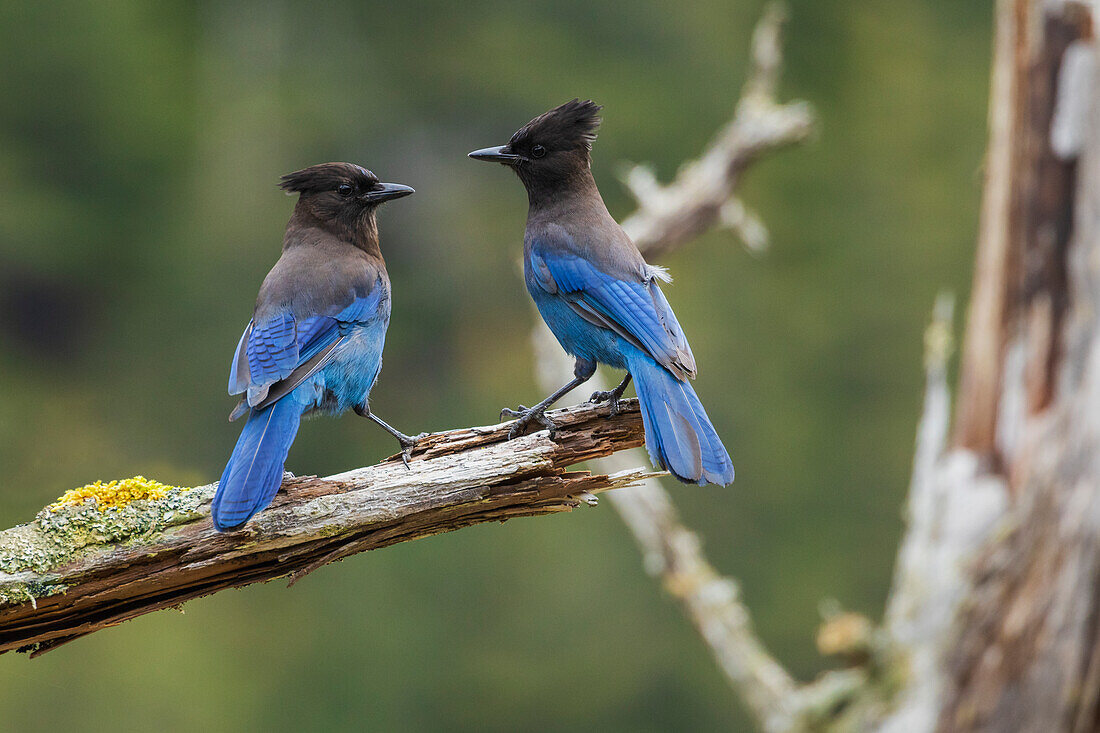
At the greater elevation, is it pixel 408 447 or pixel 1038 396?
pixel 1038 396

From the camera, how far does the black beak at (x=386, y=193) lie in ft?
14.8

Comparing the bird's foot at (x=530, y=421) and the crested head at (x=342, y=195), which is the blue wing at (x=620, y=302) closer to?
the bird's foot at (x=530, y=421)

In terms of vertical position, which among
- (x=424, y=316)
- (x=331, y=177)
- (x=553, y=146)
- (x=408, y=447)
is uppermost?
(x=424, y=316)

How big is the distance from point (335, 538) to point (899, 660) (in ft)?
11.1

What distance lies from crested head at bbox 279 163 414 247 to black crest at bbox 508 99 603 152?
456 millimetres

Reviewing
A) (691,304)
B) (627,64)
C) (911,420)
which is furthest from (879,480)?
(627,64)

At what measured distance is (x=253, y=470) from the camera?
3322mm

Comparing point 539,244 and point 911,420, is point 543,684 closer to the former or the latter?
point 911,420

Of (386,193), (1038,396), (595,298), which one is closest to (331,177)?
(386,193)

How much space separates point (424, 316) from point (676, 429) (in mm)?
6997

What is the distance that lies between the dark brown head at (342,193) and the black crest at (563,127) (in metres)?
0.45

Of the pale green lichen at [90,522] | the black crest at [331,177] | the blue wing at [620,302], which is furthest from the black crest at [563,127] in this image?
the pale green lichen at [90,522]

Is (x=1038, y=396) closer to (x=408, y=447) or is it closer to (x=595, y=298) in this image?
(x=595, y=298)

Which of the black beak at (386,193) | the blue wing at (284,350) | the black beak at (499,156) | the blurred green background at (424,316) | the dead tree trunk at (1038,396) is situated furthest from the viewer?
the blurred green background at (424,316)
